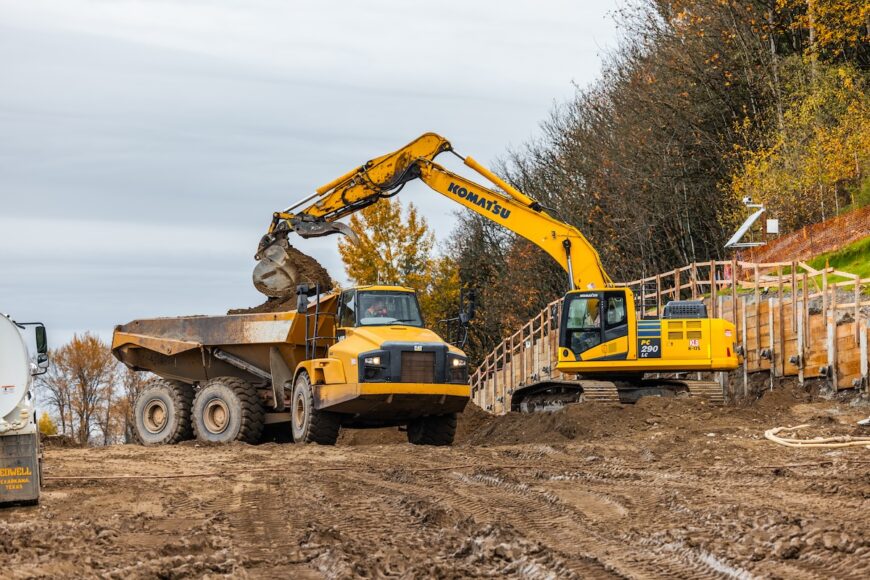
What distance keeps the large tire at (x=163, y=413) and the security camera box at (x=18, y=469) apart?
1197 centimetres

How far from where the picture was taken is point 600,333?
22328 mm

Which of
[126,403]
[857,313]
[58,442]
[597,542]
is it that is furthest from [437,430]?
[126,403]

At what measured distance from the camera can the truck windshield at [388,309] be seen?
20.3 m

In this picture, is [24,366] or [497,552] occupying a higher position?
[24,366]

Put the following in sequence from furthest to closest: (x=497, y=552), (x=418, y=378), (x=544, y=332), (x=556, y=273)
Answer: (x=556, y=273), (x=544, y=332), (x=418, y=378), (x=497, y=552)

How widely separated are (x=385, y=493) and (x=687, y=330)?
11111 millimetres

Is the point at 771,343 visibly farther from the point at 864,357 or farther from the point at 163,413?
the point at 163,413

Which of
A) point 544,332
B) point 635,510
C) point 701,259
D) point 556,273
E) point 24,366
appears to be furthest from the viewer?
point 556,273

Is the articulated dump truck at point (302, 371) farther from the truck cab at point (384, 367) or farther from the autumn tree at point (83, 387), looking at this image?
the autumn tree at point (83, 387)

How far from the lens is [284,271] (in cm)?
2370

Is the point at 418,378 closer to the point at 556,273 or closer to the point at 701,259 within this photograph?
the point at 701,259

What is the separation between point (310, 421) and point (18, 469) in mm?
8991

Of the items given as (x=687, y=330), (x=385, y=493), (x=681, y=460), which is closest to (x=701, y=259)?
(x=687, y=330)

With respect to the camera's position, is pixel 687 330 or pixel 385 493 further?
pixel 687 330
